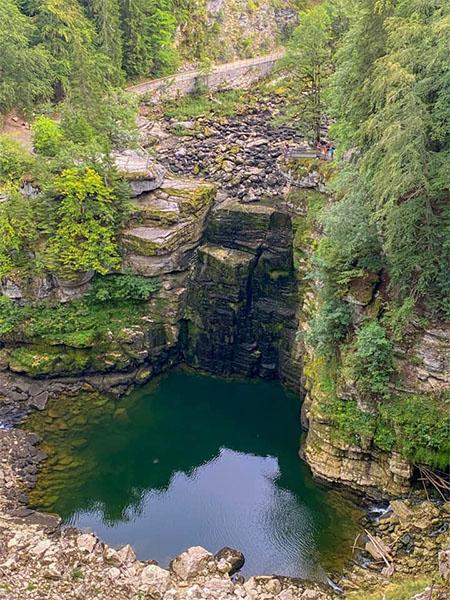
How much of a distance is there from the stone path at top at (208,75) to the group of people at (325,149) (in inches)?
661

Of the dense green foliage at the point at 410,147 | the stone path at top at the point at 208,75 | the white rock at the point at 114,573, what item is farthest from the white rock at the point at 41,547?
the stone path at top at the point at 208,75

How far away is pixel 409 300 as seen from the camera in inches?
775

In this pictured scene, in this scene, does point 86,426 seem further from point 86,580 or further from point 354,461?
point 354,461

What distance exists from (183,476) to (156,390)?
6276mm

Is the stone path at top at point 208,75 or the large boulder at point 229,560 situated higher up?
the stone path at top at point 208,75

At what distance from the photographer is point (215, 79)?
1900 inches

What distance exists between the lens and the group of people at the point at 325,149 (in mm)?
32547

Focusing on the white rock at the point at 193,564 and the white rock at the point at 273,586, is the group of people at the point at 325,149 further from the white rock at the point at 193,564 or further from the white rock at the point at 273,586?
the white rock at the point at 273,586

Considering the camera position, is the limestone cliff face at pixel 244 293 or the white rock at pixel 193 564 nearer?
the white rock at pixel 193 564

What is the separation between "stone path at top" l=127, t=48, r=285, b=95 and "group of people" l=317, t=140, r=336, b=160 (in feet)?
55.0

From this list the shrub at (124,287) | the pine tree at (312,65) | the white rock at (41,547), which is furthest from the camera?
the pine tree at (312,65)

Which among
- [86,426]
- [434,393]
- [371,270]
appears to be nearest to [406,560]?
[434,393]

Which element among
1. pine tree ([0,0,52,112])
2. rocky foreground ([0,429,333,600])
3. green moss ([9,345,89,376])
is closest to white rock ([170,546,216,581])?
rocky foreground ([0,429,333,600])

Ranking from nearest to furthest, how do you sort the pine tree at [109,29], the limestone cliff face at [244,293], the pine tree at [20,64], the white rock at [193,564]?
1. the white rock at [193,564]
2. the limestone cliff face at [244,293]
3. the pine tree at [20,64]
4. the pine tree at [109,29]
